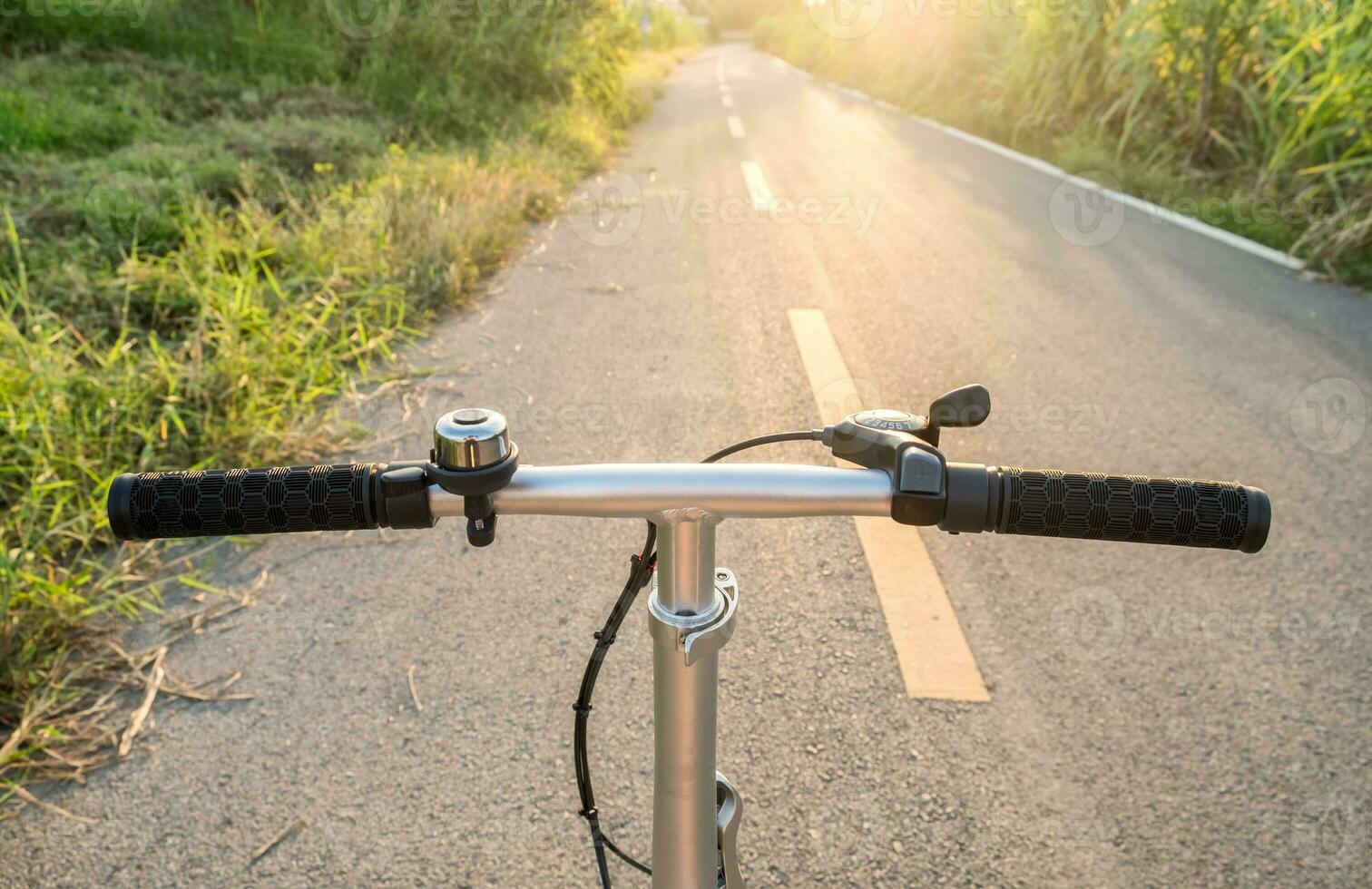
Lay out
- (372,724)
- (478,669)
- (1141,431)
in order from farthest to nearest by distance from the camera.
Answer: (1141,431) < (478,669) < (372,724)

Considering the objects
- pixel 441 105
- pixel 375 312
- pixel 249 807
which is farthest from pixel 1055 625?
pixel 441 105

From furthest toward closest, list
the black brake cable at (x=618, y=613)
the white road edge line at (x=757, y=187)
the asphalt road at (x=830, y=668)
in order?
the white road edge line at (x=757, y=187) < the asphalt road at (x=830, y=668) < the black brake cable at (x=618, y=613)

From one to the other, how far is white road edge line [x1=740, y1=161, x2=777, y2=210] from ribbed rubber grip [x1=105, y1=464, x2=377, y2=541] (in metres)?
7.03

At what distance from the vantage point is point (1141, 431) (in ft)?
11.3

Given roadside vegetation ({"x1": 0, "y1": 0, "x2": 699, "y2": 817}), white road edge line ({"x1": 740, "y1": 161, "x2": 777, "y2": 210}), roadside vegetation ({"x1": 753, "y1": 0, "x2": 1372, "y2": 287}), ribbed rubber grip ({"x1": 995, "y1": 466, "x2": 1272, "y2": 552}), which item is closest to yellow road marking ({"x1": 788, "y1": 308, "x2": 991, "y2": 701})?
ribbed rubber grip ({"x1": 995, "y1": 466, "x2": 1272, "y2": 552})

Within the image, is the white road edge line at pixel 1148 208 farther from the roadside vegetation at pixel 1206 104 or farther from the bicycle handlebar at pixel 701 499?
the bicycle handlebar at pixel 701 499

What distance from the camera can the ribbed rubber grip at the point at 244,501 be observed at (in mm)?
818

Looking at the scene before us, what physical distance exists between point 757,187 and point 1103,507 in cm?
795

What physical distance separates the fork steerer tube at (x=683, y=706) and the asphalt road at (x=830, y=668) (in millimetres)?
842

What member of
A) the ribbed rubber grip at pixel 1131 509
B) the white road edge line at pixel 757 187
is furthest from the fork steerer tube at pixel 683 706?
the white road edge line at pixel 757 187

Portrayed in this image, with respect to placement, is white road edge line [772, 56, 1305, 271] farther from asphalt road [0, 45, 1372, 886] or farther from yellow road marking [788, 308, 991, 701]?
yellow road marking [788, 308, 991, 701]

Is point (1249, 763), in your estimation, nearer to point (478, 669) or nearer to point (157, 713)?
point (478, 669)

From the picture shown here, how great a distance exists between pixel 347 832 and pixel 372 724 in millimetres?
314

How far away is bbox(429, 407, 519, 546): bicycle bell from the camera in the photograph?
76 cm
